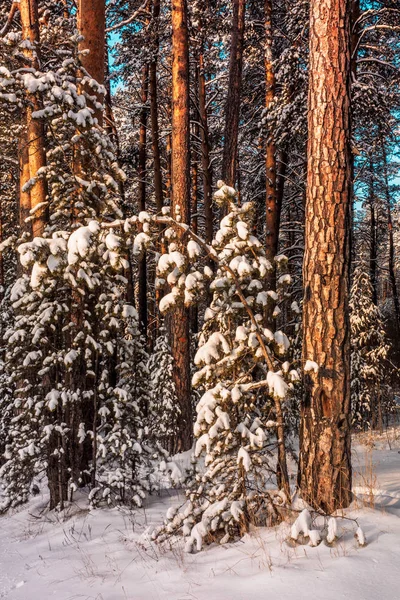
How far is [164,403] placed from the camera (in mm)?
7484

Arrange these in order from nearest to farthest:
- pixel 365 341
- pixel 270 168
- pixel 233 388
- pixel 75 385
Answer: pixel 233 388 → pixel 75 385 → pixel 270 168 → pixel 365 341

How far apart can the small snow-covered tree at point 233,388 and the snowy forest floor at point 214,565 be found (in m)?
0.22

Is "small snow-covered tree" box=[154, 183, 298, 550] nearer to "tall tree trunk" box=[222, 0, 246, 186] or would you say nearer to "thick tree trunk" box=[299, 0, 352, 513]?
"thick tree trunk" box=[299, 0, 352, 513]

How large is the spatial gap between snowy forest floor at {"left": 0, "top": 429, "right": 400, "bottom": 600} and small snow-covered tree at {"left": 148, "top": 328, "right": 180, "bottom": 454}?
298 cm

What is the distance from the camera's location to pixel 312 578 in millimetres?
2592

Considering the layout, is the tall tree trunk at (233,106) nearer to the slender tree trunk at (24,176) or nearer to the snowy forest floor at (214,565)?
the slender tree trunk at (24,176)

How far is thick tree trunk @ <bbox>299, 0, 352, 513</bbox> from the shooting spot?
3.49m

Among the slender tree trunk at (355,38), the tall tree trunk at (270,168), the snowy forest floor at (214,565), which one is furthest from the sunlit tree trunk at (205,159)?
the snowy forest floor at (214,565)

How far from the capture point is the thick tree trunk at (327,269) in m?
3.49

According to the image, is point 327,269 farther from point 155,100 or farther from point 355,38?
point 155,100

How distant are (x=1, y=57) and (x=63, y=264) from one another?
333 centimetres

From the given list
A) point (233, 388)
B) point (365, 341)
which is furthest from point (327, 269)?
point (365, 341)

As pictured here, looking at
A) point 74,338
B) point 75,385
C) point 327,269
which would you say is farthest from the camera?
point 75,385

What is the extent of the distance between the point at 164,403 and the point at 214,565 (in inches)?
178
